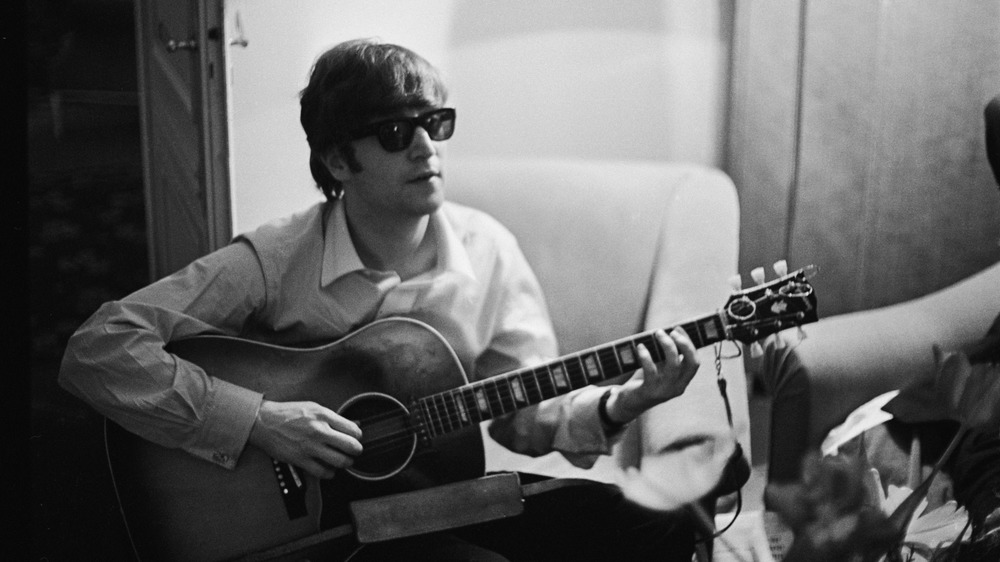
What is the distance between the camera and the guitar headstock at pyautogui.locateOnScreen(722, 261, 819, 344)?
1.68 metres

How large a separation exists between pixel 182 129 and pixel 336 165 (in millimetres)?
230

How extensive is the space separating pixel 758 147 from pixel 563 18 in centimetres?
43

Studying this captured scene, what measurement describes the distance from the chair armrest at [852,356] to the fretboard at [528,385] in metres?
0.35

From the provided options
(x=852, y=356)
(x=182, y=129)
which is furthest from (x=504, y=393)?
(x=852, y=356)

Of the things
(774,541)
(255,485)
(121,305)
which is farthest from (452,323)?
(774,541)

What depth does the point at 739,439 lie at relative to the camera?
1.89 m

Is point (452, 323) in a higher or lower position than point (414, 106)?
lower

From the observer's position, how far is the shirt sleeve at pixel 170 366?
5.05ft

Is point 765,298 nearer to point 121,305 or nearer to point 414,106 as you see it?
point 414,106

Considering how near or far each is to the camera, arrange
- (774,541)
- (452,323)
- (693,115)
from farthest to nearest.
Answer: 1. (774,541)
2. (693,115)
3. (452,323)

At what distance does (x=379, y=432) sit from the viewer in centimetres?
162

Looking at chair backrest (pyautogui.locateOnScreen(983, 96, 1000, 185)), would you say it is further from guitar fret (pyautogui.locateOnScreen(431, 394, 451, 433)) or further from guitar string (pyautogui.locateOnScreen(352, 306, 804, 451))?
guitar fret (pyautogui.locateOnScreen(431, 394, 451, 433))

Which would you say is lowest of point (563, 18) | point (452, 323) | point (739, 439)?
point (739, 439)

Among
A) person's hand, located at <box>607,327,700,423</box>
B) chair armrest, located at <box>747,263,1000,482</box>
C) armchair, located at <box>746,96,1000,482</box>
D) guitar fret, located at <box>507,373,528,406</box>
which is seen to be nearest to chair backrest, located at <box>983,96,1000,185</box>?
armchair, located at <box>746,96,1000,482</box>
